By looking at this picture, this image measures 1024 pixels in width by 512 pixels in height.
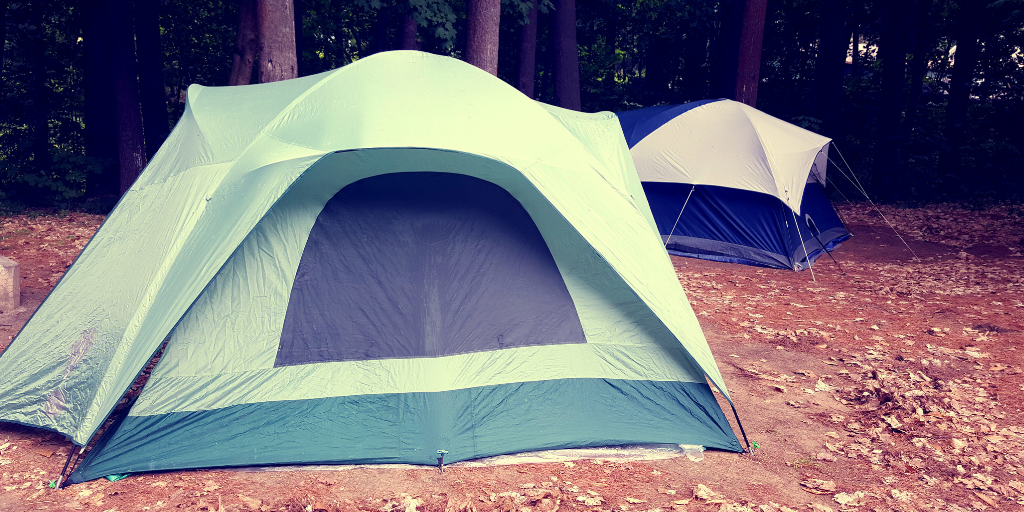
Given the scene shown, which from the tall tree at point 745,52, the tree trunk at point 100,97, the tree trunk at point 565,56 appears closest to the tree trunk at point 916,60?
the tall tree at point 745,52

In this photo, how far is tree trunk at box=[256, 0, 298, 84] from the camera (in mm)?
6441

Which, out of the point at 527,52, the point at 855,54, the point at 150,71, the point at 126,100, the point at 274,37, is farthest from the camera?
the point at 855,54

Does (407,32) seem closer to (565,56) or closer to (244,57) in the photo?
(565,56)

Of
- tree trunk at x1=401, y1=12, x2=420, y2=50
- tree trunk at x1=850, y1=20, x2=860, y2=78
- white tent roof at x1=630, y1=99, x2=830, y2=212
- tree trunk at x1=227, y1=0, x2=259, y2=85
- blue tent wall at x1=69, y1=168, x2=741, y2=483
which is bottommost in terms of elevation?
blue tent wall at x1=69, y1=168, x2=741, y2=483

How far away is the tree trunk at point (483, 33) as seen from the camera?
779cm

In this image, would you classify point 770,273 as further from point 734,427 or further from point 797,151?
point 734,427

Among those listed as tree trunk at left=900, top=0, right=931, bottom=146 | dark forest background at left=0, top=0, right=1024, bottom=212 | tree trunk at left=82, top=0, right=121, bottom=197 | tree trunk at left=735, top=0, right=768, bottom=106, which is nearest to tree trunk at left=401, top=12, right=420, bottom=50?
dark forest background at left=0, top=0, right=1024, bottom=212

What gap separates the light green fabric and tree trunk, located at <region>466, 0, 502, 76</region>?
3694 mm

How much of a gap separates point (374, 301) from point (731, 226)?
252 inches

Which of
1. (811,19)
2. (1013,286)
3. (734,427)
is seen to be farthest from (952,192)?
(734,427)

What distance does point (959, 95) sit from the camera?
586 inches

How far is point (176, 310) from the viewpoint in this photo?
3.38m

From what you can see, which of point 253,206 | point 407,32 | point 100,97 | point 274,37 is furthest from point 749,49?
point 100,97

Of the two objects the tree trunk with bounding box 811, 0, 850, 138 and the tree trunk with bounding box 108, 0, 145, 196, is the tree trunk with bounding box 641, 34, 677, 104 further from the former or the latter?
the tree trunk with bounding box 108, 0, 145, 196
